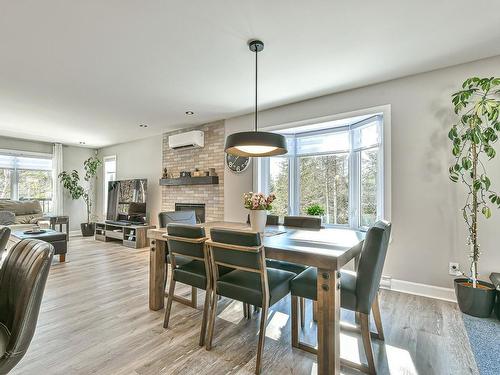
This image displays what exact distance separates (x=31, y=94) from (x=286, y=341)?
14.7 ft

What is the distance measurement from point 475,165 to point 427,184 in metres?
0.50

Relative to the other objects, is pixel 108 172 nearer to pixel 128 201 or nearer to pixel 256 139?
pixel 128 201

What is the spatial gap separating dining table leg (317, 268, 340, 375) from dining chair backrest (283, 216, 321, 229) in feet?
4.15

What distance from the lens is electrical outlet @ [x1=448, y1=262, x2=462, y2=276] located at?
278 cm

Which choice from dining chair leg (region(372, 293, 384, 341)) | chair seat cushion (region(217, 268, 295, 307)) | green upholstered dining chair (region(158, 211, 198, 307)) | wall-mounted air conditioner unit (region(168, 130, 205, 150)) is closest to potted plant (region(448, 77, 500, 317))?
dining chair leg (region(372, 293, 384, 341))

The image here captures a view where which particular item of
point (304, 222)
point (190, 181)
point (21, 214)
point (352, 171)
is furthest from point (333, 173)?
point (21, 214)

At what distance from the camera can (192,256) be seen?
2127mm

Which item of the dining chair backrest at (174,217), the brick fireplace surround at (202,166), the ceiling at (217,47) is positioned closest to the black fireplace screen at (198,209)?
the brick fireplace surround at (202,166)

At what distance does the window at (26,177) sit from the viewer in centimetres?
622

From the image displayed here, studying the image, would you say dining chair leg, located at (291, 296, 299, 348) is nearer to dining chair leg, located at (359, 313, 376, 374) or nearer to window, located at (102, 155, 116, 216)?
dining chair leg, located at (359, 313, 376, 374)

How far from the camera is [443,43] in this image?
2.45 metres

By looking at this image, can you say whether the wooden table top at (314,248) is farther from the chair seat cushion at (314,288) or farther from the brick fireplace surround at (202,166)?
the brick fireplace surround at (202,166)

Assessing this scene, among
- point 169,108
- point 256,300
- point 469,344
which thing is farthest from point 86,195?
point 469,344

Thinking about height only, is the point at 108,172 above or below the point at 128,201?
above
